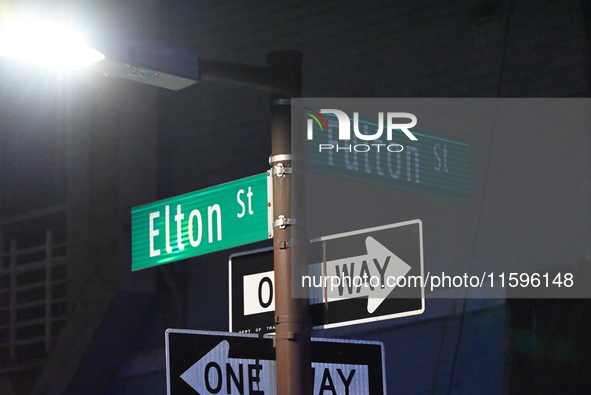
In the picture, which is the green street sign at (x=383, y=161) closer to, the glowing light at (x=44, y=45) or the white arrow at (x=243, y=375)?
the white arrow at (x=243, y=375)

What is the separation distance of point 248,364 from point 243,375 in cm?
7

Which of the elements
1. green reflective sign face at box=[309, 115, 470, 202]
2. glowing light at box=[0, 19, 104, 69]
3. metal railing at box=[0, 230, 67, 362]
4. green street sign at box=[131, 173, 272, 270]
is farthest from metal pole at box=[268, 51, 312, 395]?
metal railing at box=[0, 230, 67, 362]

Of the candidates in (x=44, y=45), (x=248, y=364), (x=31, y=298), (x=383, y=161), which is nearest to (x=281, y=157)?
(x=383, y=161)

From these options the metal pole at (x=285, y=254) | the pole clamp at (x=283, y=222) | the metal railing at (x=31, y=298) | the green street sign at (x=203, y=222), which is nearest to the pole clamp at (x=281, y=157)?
the metal pole at (x=285, y=254)

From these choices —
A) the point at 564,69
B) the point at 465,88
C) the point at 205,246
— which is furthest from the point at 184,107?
the point at 205,246

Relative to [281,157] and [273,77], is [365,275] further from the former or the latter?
[273,77]

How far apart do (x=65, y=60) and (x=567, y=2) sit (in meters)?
6.75

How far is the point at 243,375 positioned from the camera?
5.59m

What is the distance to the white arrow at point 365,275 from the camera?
532 cm

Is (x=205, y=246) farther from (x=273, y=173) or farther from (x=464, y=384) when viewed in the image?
(x=464, y=384)

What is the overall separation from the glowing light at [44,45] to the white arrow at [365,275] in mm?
1697

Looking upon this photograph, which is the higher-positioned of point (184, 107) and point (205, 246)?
point (184, 107)

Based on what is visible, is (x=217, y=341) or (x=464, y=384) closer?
(x=217, y=341)

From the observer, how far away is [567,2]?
10.3m
